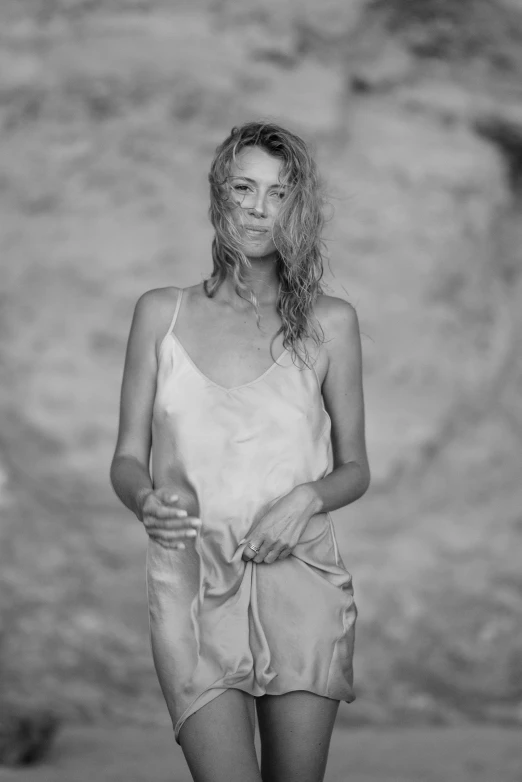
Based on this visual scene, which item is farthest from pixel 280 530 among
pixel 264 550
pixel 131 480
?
pixel 131 480

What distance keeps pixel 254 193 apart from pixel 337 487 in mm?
618

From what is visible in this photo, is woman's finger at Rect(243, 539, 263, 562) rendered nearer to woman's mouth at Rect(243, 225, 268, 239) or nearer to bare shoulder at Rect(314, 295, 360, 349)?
bare shoulder at Rect(314, 295, 360, 349)

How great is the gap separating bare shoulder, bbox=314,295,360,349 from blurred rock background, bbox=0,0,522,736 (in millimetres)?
2915

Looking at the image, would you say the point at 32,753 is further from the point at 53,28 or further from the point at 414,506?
the point at 53,28

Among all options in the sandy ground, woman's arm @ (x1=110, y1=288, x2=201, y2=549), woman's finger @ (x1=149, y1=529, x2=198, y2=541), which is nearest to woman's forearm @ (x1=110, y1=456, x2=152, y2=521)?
woman's arm @ (x1=110, y1=288, x2=201, y2=549)

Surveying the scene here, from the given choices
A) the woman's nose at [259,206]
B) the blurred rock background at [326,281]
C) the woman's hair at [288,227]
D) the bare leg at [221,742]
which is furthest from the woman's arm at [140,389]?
the blurred rock background at [326,281]

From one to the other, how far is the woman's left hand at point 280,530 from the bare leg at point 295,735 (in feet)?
0.88

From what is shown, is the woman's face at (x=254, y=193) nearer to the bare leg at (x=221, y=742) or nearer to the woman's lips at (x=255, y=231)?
the woman's lips at (x=255, y=231)

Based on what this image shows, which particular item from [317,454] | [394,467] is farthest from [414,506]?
[317,454]

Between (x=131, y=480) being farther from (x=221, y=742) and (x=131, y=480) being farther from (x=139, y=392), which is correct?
(x=221, y=742)

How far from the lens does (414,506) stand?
18.1ft

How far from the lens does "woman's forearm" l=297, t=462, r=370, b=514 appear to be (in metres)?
2.24

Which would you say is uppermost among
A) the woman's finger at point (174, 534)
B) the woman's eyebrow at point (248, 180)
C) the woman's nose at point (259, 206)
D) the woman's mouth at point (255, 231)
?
the woman's eyebrow at point (248, 180)

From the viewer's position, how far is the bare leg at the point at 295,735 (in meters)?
2.18
